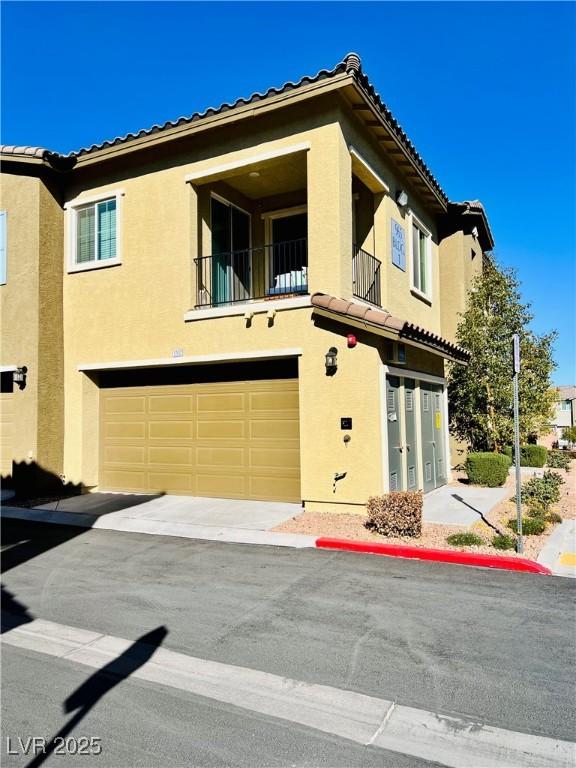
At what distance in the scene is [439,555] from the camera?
7.52 meters

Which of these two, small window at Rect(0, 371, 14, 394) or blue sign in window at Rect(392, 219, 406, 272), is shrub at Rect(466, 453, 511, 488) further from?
small window at Rect(0, 371, 14, 394)

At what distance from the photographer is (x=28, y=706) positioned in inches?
156

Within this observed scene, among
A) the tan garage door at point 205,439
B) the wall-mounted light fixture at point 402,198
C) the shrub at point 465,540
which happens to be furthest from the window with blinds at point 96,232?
the shrub at point 465,540

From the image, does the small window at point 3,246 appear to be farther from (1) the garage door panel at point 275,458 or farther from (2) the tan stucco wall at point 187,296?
(1) the garage door panel at point 275,458

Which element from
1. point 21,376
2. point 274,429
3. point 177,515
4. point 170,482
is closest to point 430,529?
point 274,429

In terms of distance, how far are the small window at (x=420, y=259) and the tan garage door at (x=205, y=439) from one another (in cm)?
554

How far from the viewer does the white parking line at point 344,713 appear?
134 inches

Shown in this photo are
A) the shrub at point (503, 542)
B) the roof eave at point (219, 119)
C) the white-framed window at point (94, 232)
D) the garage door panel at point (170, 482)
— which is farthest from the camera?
the white-framed window at point (94, 232)

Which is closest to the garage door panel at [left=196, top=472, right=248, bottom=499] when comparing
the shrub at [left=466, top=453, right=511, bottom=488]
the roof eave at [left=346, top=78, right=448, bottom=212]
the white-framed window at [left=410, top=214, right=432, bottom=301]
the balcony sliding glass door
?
the balcony sliding glass door

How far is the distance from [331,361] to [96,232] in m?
6.91

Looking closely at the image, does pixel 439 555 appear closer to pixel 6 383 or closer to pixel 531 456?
pixel 6 383

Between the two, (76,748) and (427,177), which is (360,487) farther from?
(427,177)

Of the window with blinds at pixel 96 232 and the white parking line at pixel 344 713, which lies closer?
the white parking line at pixel 344 713

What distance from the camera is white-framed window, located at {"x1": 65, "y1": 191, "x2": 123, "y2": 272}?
1315 centimetres
